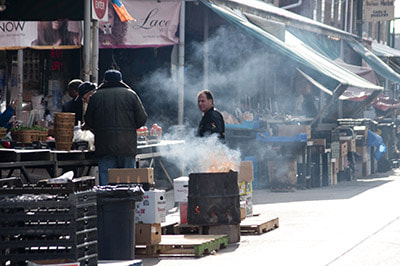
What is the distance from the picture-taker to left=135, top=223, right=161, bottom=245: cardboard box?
9.18 meters

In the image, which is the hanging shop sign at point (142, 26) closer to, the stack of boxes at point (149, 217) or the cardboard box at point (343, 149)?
the cardboard box at point (343, 149)

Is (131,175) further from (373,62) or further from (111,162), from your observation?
(373,62)

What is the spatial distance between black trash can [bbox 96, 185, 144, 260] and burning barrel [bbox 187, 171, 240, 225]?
7.39 feet

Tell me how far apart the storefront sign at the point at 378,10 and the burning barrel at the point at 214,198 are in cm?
2771

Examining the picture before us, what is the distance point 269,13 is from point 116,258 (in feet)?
Answer: 47.1

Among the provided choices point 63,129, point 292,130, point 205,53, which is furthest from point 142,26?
point 63,129

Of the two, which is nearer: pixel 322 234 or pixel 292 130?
pixel 322 234

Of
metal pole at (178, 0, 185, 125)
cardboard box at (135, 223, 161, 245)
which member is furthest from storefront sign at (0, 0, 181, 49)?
cardboard box at (135, 223, 161, 245)

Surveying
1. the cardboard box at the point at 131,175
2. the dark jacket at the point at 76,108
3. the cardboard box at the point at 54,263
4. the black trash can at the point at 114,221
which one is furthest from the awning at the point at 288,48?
the cardboard box at the point at 54,263

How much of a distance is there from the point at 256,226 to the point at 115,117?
212cm

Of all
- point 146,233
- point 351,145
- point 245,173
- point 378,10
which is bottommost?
point 146,233

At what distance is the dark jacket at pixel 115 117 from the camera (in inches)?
416

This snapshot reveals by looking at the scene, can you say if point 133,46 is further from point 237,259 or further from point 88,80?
point 237,259

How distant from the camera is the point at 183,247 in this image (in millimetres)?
9320
